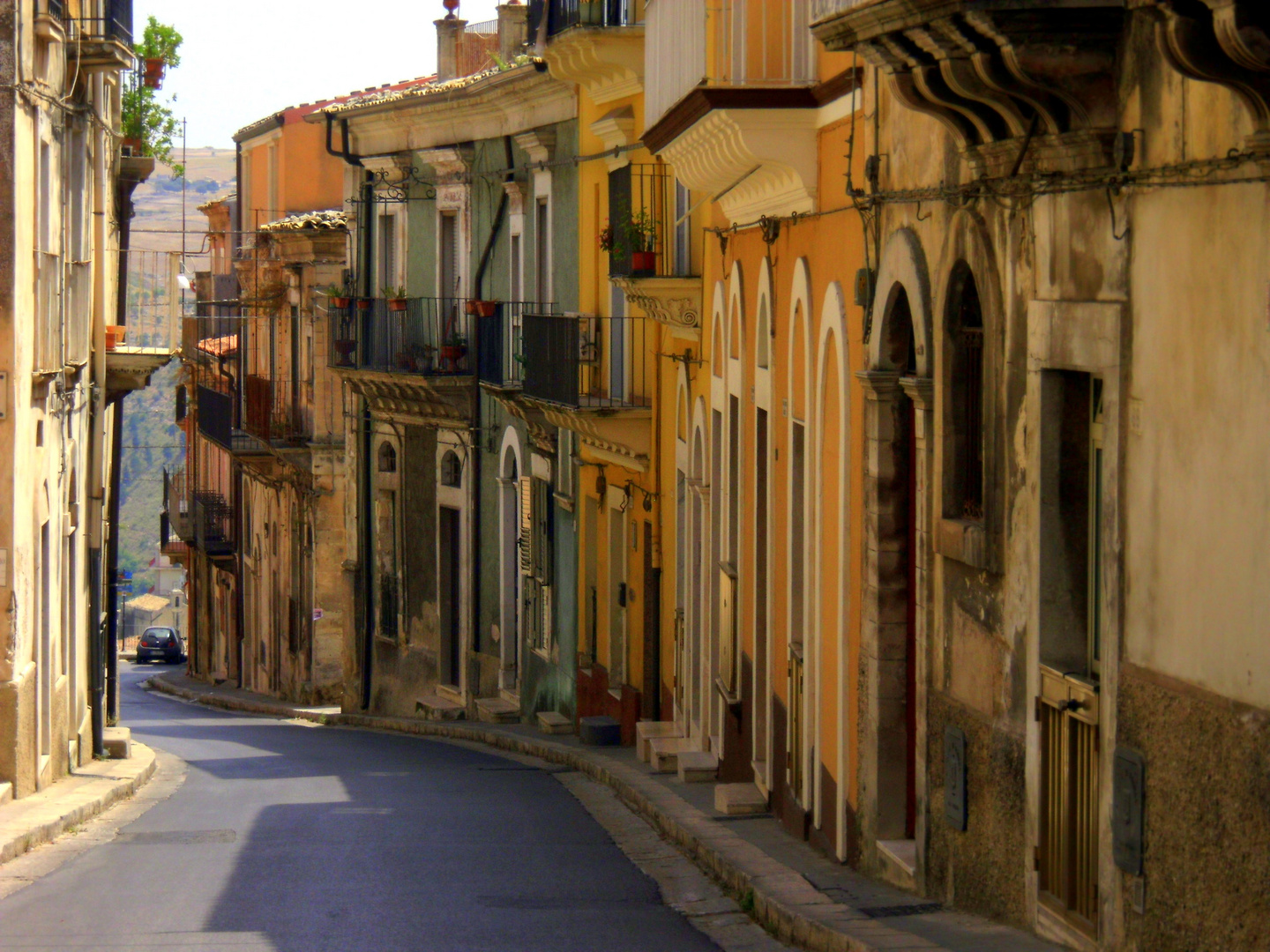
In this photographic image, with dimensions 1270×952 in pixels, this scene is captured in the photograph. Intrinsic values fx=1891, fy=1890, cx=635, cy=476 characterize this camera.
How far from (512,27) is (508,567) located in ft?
32.0

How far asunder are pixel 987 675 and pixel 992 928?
1028 millimetres

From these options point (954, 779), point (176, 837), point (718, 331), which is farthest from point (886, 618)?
point (176, 837)

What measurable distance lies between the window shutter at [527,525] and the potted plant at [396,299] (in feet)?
12.4

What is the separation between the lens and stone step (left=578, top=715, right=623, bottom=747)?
1897 centimetres

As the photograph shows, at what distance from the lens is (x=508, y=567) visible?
24.0 meters

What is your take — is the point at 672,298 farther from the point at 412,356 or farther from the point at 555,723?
the point at 412,356

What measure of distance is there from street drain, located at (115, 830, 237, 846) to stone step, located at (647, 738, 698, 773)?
13.2 feet

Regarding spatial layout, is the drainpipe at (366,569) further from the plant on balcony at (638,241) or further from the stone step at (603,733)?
the plant on balcony at (638,241)

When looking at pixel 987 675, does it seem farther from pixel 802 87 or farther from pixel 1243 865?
pixel 802 87

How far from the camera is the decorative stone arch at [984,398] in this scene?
769 centimetres

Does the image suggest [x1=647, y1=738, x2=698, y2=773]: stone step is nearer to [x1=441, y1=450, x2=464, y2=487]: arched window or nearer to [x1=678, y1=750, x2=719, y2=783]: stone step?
[x1=678, y1=750, x2=719, y2=783]: stone step

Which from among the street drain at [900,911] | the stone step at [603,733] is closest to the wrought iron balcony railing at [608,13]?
the stone step at [603,733]

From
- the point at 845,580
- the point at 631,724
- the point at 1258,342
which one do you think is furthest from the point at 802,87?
the point at 631,724

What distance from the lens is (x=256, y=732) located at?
88.3 ft
